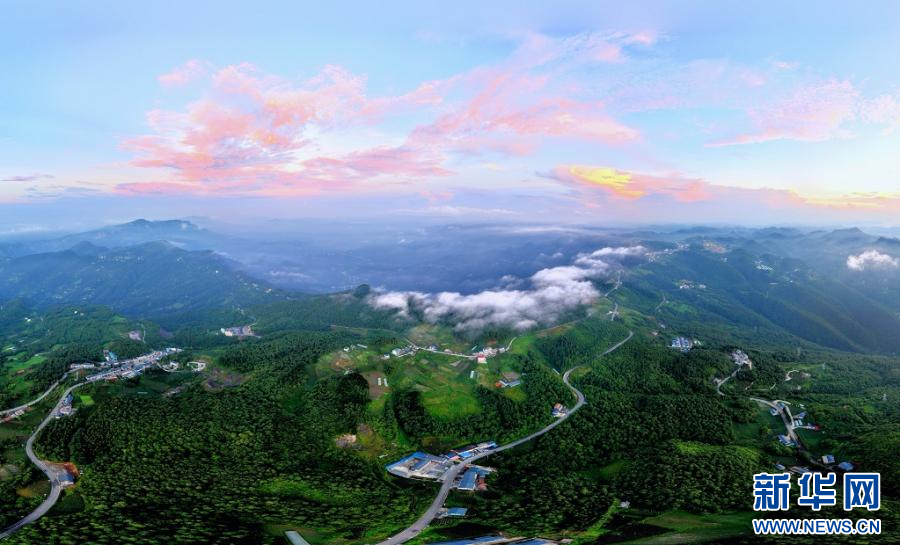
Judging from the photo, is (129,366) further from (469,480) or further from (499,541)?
(499,541)

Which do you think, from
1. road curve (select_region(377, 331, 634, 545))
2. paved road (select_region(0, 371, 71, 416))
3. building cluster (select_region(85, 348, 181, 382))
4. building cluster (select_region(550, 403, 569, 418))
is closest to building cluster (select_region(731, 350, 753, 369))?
road curve (select_region(377, 331, 634, 545))

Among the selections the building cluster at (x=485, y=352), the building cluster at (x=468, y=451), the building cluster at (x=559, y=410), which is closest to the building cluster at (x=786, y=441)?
the building cluster at (x=559, y=410)

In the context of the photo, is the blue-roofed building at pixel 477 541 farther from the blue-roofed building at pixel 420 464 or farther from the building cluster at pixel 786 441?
the building cluster at pixel 786 441

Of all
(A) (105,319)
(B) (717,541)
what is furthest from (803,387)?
(A) (105,319)

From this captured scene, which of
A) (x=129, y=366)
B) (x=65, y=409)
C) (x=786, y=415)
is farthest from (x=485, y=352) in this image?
(x=65, y=409)

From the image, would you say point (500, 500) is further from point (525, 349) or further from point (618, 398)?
point (525, 349)

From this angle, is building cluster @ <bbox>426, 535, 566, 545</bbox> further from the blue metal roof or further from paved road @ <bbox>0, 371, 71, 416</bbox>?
paved road @ <bbox>0, 371, 71, 416</bbox>
